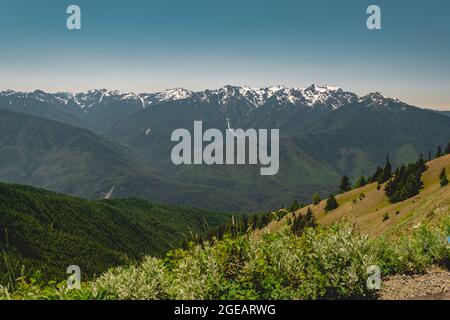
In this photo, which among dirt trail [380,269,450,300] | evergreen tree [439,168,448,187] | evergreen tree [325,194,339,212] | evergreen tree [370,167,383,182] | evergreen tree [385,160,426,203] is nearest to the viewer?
dirt trail [380,269,450,300]

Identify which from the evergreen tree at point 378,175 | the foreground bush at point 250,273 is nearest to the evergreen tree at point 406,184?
the evergreen tree at point 378,175

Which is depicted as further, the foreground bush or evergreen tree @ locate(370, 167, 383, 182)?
evergreen tree @ locate(370, 167, 383, 182)

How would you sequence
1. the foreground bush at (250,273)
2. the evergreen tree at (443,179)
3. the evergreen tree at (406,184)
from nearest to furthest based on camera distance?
the foreground bush at (250,273)
the evergreen tree at (443,179)
the evergreen tree at (406,184)

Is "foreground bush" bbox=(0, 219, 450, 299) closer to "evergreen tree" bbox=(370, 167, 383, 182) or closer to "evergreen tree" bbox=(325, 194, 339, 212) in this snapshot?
"evergreen tree" bbox=(325, 194, 339, 212)

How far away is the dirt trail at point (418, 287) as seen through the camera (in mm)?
11250

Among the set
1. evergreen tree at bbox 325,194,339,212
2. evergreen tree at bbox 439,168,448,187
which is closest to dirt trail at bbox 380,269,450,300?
evergreen tree at bbox 439,168,448,187

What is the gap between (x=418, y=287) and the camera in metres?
12.0

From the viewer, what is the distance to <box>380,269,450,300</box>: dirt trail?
11.2m

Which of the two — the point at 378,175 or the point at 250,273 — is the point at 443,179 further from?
the point at 250,273

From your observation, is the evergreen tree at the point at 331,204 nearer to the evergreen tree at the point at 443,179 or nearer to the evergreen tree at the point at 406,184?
Answer: the evergreen tree at the point at 406,184

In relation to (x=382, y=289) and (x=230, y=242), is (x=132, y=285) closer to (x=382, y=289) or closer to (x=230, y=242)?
(x=230, y=242)

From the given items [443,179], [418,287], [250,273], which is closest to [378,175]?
[443,179]

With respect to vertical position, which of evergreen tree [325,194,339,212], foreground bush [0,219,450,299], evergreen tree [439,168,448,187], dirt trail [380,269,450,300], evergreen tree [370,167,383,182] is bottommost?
evergreen tree [325,194,339,212]

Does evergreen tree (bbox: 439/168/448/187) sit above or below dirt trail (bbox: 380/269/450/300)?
below
